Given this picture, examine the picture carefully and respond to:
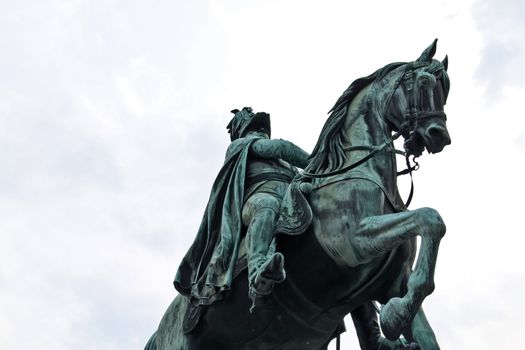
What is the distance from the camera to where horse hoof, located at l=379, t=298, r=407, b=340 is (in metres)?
Result: 10.2

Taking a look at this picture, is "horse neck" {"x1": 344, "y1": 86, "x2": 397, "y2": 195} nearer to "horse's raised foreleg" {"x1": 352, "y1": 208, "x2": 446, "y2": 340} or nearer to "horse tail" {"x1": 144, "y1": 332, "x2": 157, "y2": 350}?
"horse's raised foreleg" {"x1": 352, "y1": 208, "x2": 446, "y2": 340}

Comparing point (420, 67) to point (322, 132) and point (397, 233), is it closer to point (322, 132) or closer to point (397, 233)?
point (322, 132)

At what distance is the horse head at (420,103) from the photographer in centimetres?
1124

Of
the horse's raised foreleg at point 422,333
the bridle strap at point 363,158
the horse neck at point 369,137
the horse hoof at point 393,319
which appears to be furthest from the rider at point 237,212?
the horse's raised foreleg at point 422,333

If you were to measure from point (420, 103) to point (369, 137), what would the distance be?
663mm

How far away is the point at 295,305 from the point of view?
1175 centimetres

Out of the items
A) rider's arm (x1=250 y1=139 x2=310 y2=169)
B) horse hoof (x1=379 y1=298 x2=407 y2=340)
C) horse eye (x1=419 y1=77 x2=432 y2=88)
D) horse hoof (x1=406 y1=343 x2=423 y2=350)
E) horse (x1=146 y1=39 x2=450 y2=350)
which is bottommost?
horse hoof (x1=379 y1=298 x2=407 y2=340)

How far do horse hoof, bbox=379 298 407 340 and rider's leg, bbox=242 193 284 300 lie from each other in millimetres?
1076

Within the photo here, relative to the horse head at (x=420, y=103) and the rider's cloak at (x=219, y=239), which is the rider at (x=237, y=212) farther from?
the horse head at (x=420, y=103)

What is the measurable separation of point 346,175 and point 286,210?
2.33ft

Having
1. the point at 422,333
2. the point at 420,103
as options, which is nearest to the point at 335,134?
the point at 420,103

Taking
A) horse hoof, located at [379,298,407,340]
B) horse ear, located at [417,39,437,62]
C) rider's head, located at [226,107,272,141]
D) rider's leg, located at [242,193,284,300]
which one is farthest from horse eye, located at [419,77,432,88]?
rider's head, located at [226,107,272,141]

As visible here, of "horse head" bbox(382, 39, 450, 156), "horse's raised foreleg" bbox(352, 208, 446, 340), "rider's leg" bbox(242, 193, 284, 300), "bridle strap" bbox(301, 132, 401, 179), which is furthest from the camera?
"bridle strap" bbox(301, 132, 401, 179)

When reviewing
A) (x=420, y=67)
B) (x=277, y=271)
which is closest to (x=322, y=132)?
(x=420, y=67)
